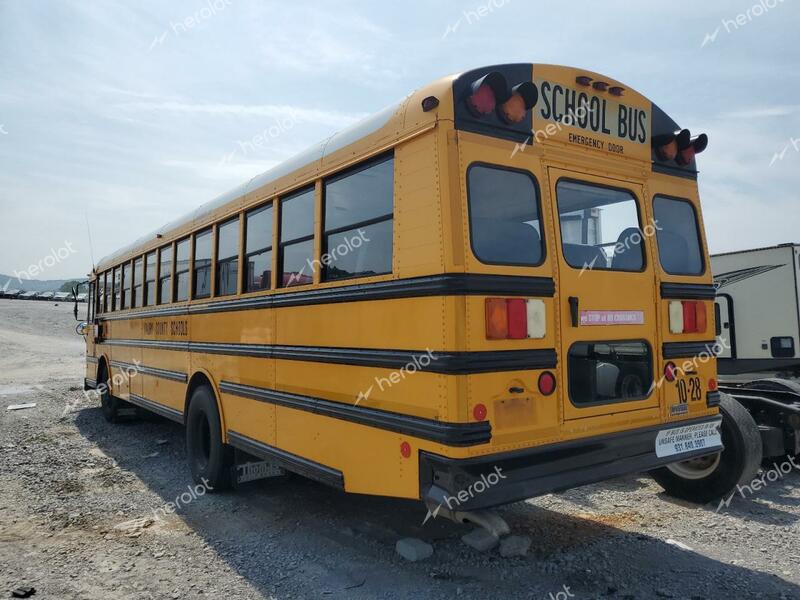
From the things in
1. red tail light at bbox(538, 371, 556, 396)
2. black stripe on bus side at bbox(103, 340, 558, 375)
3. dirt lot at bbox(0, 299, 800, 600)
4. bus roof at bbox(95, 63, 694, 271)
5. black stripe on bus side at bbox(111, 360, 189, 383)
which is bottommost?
dirt lot at bbox(0, 299, 800, 600)

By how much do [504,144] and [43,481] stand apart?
5203mm

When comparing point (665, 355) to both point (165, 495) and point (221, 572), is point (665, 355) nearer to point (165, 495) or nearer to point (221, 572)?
point (221, 572)

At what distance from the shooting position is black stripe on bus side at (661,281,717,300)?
3.67 meters

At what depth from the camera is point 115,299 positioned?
26.7 ft

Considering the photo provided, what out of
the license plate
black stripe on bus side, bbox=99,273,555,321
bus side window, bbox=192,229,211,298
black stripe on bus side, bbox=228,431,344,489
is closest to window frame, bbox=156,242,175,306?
bus side window, bbox=192,229,211,298

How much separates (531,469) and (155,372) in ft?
15.8

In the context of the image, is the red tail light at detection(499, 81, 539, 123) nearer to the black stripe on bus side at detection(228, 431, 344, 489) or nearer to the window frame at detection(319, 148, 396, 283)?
the window frame at detection(319, 148, 396, 283)

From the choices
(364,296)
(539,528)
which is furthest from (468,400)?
(539,528)

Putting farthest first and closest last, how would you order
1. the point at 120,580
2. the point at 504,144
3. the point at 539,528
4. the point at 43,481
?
the point at 43,481, the point at 539,528, the point at 120,580, the point at 504,144

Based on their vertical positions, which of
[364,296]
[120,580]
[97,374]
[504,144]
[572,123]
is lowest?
[120,580]

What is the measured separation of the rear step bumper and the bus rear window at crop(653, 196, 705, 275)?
108 centimetres

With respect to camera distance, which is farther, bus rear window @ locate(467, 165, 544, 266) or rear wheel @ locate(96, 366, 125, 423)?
rear wheel @ locate(96, 366, 125, 423)

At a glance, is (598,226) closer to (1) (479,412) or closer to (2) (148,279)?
(1) (479,412)

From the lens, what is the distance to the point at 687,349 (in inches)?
146
